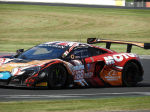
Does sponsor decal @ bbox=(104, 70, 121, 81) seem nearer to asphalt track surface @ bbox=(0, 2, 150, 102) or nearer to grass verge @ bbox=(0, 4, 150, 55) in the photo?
asphalt track surface @ bbox=(0, 2, 150, 102)

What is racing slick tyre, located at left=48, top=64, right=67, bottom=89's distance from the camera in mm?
9344

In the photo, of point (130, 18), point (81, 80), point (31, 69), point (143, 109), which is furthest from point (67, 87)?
point (130, 18)

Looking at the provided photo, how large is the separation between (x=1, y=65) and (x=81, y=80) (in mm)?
1885

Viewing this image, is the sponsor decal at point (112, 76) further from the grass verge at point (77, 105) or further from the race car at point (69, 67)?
the grass verge at point (77, 105)

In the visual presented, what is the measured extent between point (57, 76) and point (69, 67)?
1.28 feet

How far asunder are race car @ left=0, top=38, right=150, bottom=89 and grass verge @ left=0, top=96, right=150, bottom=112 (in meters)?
2.01

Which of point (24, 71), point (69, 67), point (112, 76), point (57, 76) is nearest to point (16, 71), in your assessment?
point (24, 71)

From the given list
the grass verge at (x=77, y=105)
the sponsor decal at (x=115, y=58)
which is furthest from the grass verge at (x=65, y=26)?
the grass verge at (x=77, y=105)

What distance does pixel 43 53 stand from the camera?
10.1 metres

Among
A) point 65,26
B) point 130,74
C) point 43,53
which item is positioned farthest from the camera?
point 65,26

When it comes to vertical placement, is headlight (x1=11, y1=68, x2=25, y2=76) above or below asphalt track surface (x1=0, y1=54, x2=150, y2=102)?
above

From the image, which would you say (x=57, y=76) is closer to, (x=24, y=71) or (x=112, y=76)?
(x=24, y=71)

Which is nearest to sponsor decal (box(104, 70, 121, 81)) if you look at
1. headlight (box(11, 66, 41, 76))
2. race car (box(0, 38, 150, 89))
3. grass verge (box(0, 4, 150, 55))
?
race car (box(0, 38, 150, 89))

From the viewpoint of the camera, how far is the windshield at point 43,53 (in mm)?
9867
